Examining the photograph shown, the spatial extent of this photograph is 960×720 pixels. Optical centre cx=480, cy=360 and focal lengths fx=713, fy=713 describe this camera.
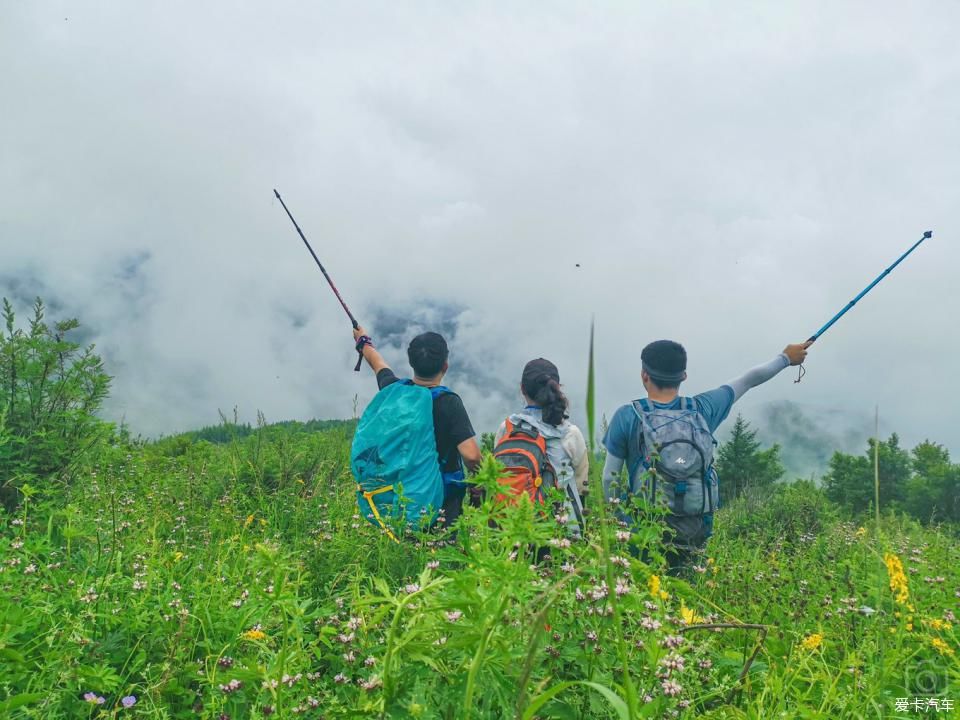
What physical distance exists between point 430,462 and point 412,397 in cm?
50

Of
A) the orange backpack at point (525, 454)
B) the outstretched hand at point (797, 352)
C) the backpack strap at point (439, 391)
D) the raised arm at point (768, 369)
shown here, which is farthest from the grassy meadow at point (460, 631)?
the outstretched hand at point (797, 352)

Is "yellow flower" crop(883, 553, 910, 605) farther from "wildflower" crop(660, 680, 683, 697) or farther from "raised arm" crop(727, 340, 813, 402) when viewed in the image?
"raised arm" crop(727, 340, 813, 402)

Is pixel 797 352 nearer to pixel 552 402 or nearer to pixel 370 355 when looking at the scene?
pixel 552 402

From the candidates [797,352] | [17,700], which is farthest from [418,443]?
[797,352]

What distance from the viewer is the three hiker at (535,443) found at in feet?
16.4

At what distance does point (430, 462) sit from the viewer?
5.14m

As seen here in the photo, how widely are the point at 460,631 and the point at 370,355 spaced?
487cm

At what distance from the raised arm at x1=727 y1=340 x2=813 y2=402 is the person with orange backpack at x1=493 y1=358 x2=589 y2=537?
5.12ft

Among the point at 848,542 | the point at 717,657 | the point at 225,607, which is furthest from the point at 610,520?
the point at 848,542

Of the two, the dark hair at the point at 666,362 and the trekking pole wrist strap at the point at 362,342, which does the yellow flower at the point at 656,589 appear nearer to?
the dark hair at the point at 666,362

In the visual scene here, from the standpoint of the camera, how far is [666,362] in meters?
5.32

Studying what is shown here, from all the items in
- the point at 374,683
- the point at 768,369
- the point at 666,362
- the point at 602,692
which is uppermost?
the point at 768,369

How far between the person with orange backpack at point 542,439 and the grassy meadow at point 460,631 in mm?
810

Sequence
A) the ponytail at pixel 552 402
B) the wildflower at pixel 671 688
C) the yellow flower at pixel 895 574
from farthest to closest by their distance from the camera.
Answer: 1. the ponytail at pixel 552 402
2. the yellow flower at pixel 895 574
3. the wildflower at pixel 671 688
